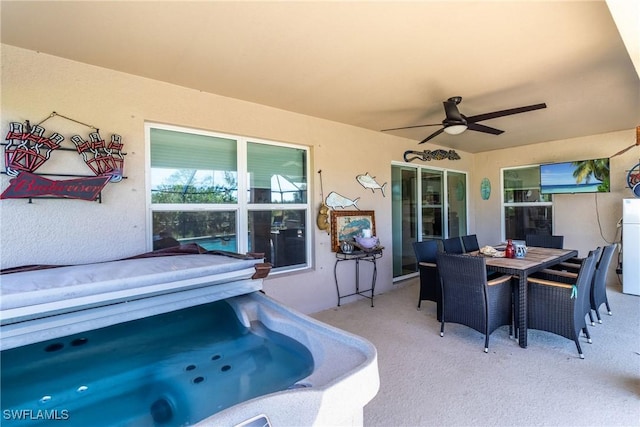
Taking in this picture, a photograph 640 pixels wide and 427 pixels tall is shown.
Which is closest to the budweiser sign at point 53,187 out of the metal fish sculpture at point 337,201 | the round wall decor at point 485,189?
the metal fish sculpture at point 337,201

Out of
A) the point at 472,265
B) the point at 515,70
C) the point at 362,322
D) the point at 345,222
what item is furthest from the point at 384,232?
the point at 515,70

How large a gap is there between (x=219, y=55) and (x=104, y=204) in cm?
149

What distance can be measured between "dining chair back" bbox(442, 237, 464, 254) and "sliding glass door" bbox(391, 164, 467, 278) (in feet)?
3.49

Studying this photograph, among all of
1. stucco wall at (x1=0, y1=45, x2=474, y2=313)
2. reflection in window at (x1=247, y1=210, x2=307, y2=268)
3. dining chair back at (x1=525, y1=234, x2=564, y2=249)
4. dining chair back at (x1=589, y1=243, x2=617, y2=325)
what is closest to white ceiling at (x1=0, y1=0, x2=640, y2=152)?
stucco wall at (x1=0, y1=45, x2=474, y2=313)

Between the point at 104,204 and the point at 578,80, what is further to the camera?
the point at 578,80

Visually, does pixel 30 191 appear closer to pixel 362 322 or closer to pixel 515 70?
pixel 362 322

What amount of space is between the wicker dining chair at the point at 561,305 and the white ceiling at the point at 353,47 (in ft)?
5.64

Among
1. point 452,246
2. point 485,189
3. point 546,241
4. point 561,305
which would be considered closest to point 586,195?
point 485,189

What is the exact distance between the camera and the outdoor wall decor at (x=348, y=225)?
3965mm

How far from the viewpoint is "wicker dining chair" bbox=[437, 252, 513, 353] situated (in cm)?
274

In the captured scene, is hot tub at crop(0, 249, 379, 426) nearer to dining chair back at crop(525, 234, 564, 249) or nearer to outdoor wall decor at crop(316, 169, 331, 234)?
outdoor wall decor at crop(316, 169, 331, 234)

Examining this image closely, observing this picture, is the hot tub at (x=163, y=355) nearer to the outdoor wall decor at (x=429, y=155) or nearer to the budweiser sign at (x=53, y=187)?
the budweiser sign at (x=53, y=187)

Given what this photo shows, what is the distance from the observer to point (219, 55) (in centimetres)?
226

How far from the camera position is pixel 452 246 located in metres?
3.98
